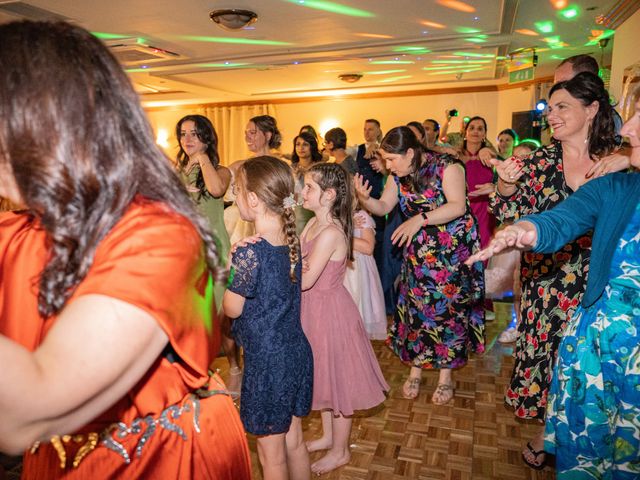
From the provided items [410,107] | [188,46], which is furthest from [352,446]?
[410,107]

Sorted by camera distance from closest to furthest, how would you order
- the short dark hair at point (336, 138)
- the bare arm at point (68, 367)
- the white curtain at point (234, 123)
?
1. the bare arm at point (68, 367)
2. the short dark hair at point (336, 138)
3. the white curtain at point (234, 123)

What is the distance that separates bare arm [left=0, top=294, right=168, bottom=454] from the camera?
0.58 m

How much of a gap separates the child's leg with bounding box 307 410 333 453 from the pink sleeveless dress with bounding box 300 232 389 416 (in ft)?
0.79

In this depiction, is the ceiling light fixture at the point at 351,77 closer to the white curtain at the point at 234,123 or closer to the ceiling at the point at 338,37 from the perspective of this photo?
the ceiling at the point at 338,37

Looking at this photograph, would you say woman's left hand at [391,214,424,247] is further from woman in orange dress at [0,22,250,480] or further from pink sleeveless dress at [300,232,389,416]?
woman in orange dress at [0,22,250,480]

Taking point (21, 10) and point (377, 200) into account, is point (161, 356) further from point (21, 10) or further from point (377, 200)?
point (21, 10)

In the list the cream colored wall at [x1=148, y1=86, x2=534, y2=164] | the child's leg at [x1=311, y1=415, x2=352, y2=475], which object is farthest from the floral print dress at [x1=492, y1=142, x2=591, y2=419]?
the cream colored wall at [x1=148, y1=86, x2=534, y2=164]

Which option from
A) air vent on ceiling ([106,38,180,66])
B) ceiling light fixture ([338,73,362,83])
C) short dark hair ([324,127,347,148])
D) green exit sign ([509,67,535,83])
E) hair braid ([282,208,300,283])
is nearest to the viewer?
hair braid ([282,208,300,283])

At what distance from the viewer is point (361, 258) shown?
3.15 metres

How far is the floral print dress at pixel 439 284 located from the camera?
2.81m

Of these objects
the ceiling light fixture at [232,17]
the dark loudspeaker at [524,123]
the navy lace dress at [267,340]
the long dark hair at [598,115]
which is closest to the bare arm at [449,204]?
the long dark hair at [598,115]

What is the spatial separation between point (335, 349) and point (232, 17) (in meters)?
3.86

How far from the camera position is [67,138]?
25.7 inches

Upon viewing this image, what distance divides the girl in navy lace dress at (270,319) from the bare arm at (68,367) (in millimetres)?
1055
